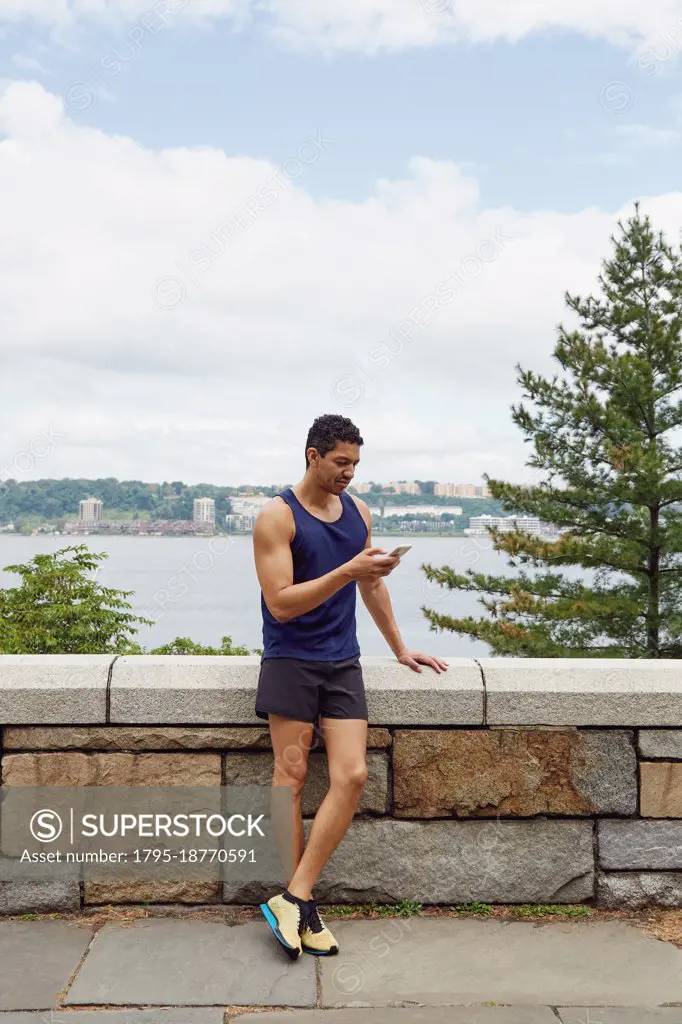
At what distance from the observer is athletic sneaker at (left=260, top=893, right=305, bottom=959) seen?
3152 millimetres

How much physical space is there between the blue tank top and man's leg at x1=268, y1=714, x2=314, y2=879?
0.24m

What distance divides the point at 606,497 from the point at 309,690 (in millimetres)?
20863

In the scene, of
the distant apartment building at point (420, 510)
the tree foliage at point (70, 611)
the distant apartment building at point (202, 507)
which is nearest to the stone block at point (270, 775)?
the tree foliage at point (70, 611)


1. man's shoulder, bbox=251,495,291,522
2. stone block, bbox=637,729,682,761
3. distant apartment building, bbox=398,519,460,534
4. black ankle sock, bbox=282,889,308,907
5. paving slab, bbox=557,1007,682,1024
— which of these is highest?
distant apartment building, bbox=398,519,460,534

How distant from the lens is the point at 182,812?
3586 mm

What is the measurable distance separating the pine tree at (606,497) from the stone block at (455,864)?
60.6 ft

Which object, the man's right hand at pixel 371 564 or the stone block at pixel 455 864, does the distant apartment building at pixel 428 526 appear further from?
the man's right hand at pixel 371 564

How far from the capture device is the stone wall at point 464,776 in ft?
11.7

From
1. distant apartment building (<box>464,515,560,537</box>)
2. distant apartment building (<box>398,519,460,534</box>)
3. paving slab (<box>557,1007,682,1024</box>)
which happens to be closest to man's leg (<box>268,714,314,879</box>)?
paving slab (<box>557,1007,682,1024</box>)

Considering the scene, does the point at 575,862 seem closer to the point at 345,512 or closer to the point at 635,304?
the point at 345,512


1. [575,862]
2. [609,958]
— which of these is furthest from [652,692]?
[609,958]

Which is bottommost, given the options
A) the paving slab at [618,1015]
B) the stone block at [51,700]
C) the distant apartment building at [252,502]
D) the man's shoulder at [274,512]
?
the paving slab at [618,1015]

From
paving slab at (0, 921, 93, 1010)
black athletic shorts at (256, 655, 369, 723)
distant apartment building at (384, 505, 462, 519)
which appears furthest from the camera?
distant apartment building at (384, 505, 462, 519)

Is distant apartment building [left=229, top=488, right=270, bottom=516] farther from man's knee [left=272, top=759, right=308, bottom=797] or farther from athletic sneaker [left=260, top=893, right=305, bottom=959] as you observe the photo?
athletic sneaker [left=260, top=893, right=305, bottom=959]
